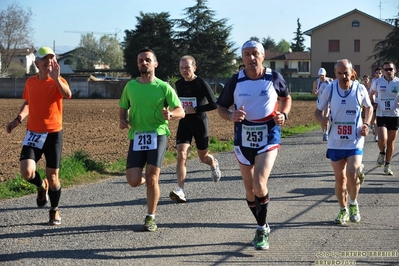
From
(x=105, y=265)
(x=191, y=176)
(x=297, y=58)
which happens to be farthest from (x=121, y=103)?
(x=297, y=58)

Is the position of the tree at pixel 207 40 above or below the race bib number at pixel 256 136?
above

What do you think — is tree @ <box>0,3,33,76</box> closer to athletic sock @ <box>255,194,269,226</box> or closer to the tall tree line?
the tall tree line

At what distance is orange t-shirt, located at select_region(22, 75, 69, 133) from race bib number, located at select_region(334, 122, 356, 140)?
135 inches

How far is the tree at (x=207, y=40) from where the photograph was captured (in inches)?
3435

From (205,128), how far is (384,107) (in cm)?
430

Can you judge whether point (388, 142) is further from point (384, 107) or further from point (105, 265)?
point (105, 265)

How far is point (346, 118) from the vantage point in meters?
8.24

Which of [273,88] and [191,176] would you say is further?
[191,176]

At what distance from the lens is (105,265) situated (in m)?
6.33

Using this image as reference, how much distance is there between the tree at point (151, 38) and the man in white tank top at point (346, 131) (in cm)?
7767

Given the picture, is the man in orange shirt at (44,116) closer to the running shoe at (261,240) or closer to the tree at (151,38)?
the running shoe at (261,240)

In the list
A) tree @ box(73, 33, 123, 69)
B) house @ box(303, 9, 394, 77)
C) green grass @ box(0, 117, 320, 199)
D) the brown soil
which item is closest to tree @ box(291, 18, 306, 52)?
tree @ box(73, 33, 123, 69)

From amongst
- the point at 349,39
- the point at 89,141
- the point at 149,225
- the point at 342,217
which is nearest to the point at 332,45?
the point at 349,39

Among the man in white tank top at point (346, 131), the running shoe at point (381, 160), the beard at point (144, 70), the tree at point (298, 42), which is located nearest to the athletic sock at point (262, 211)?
the man in white tank top at point (346, 131)
